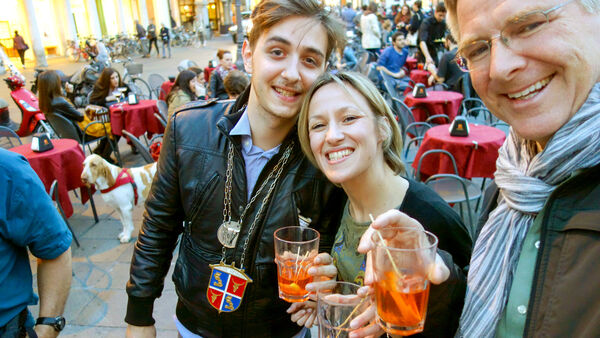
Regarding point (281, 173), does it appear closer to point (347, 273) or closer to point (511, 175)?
point (347, 273)

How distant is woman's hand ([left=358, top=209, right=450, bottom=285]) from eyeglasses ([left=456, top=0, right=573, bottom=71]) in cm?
41

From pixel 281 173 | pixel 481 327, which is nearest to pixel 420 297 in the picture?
pixel 481 327

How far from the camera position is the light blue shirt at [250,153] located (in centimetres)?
155

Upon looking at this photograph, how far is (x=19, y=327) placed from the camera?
1.57 meters

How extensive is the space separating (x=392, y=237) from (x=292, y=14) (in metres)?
0.88

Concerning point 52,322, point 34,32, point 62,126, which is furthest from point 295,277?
point 34,32

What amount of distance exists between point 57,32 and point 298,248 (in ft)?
84.6

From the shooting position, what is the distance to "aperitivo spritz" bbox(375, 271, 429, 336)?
94 centimetres

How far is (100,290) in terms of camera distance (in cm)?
358

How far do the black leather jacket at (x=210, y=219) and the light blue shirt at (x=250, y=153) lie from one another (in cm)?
3

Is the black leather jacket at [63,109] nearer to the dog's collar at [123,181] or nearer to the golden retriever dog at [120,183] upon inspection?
the golden retriever dog at [120,183]

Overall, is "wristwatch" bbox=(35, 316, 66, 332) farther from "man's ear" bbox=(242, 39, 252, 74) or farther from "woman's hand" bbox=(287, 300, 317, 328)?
"man's ear" bbox=(242, 39, 252, 74)

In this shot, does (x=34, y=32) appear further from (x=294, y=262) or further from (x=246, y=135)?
(x=294, y=262)

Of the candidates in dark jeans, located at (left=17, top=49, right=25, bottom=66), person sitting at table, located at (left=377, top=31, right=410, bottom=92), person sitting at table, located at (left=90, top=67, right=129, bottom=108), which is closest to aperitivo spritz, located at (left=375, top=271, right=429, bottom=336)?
person sitting at table, located at (left=90, top=67, right=129, bottom=108)
